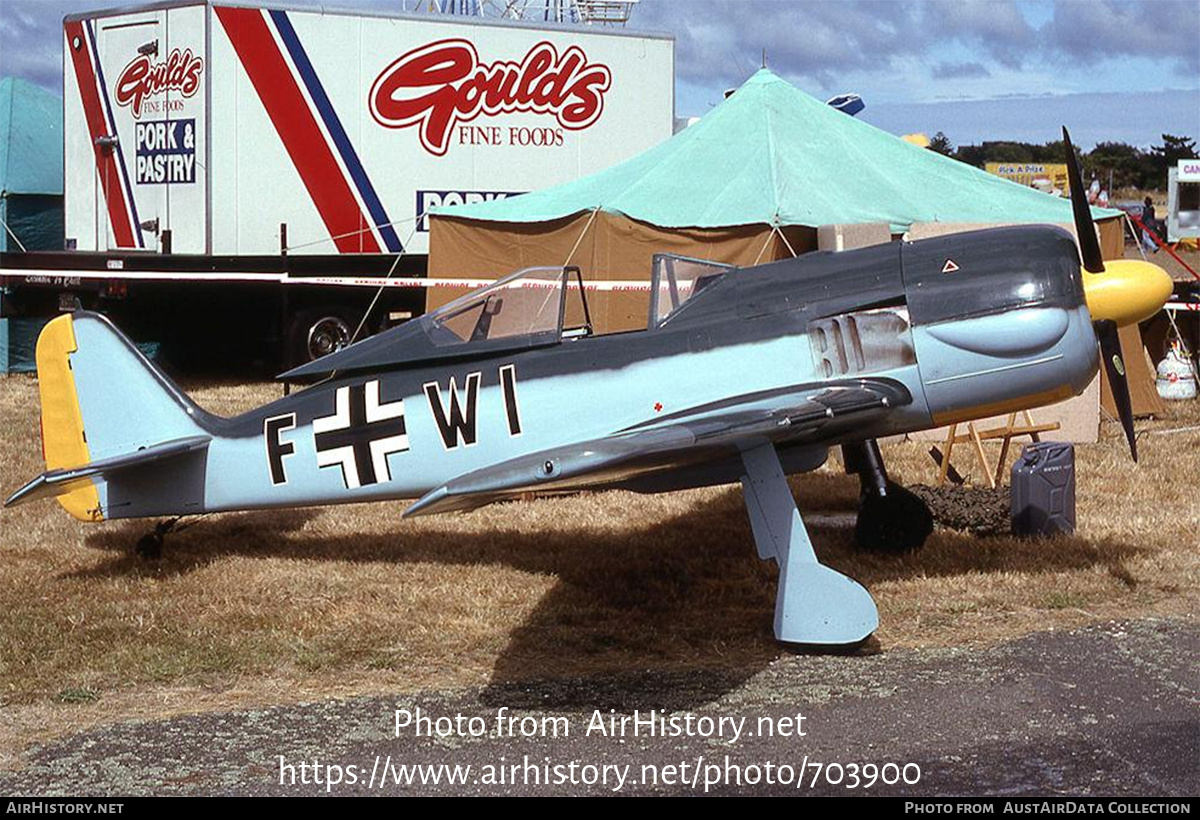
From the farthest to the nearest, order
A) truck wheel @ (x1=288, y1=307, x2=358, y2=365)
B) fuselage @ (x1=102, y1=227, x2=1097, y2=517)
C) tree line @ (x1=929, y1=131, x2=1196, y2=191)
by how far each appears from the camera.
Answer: tree line @ (x1=929, y1=131, x2=1196, y2=191) < truck wheel @ (x1=288, y1=307, x2=358, y2=365) < fuselage @ (x1=102, y1=227, x2=1097, y2=517)

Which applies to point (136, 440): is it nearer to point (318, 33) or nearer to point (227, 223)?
point (227, 223)

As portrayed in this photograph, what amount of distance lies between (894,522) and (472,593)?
232 cm

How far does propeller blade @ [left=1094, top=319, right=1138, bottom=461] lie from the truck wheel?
9544mm

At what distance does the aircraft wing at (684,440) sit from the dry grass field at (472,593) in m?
0.81

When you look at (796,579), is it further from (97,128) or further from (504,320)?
(97,128)

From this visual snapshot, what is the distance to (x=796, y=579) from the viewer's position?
239 inches

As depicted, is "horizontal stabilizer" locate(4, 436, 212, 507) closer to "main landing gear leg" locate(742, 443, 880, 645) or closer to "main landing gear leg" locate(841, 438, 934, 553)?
"main landing gear leg" locate(742, 443, 880, 645)

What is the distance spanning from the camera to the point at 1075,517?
8.13m

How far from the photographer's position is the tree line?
53.3 m

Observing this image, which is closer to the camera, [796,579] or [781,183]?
[796,579]

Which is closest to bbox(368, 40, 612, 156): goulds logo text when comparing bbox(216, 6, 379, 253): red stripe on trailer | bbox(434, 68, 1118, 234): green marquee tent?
bbox(216, 6, 379, 253): red stripe on trailer

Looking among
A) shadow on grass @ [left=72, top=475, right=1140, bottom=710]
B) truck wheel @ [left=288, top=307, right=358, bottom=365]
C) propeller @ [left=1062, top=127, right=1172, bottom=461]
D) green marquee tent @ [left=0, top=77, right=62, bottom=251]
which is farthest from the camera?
green marquee tent @ [left=0, top=77, right=62, bottom=251]

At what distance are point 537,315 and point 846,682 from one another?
93.5 inches

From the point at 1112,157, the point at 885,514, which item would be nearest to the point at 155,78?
the point at 885,514
